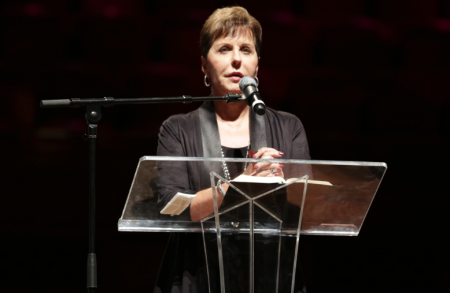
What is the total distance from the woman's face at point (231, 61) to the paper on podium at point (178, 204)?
49cm

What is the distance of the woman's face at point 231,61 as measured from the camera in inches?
61.6

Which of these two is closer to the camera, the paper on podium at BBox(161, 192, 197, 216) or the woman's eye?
the paper on podium at BBox(161, 192, 197, 216)

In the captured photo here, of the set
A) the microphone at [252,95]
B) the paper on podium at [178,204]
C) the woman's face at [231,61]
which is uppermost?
the woman's face at [231,61]

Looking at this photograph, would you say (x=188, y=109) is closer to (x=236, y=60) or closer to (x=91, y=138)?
(x=236, y=60)

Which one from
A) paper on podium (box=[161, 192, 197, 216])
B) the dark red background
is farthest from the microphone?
the dark red background

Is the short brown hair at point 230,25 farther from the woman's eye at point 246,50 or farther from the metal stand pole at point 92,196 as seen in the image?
the metal stand pole at point 92,196

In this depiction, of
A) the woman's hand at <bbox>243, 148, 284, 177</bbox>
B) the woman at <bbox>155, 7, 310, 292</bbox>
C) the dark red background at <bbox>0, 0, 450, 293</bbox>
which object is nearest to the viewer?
the woman's hand at <bbox>243, 148, 284, 177</bbox>

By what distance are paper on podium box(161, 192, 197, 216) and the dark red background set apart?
1.23 meters

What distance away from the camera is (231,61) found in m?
1.57

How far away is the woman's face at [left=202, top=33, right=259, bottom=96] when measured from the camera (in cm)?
156

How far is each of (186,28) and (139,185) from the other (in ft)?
5.51

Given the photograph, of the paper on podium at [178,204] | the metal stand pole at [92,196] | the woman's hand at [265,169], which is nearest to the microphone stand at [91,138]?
the metal stand pole at [92,196]

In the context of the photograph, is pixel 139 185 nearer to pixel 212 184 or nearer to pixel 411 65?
pixel 212 184

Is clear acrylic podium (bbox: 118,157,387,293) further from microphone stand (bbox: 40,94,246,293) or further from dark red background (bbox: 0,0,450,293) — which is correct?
dark red background (bbox: 0,0,450,293)
